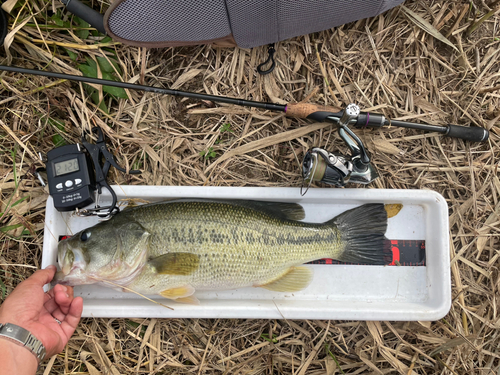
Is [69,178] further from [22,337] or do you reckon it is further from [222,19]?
[222,19]

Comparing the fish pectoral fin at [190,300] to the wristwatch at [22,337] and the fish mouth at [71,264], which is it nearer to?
the fish mouth at [71,264]

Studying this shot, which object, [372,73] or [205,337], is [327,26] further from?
[205,337]

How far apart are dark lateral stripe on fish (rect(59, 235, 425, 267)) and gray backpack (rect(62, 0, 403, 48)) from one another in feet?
5.65

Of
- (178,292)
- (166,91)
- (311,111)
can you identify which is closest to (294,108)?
(311,111)

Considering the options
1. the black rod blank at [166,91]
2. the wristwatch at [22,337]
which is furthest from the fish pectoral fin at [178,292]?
the black rod blank at [166,91]

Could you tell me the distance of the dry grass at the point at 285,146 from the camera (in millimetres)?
2588

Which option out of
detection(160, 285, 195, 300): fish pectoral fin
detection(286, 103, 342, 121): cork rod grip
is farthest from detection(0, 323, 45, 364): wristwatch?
detection(286, 103, 342, 121): cork rod grip

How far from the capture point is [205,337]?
→ 262 cm

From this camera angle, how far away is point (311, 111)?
7.97ft

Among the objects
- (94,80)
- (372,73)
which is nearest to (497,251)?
(372,73)

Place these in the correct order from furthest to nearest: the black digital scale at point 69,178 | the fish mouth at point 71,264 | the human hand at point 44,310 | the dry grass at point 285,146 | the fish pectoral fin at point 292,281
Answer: the dry grass at point 285,146, the fish pectoral fin at point 292,281, the black digital scale at point 69,178, the fish mouth at point 71,264, the human hand at point 44,310

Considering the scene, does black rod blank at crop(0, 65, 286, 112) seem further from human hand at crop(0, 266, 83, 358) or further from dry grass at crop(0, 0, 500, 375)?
human hand at crop(0, 266, 83, 358)

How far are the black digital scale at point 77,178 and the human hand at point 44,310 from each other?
476 millimetres

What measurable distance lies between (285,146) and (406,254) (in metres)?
1.27
